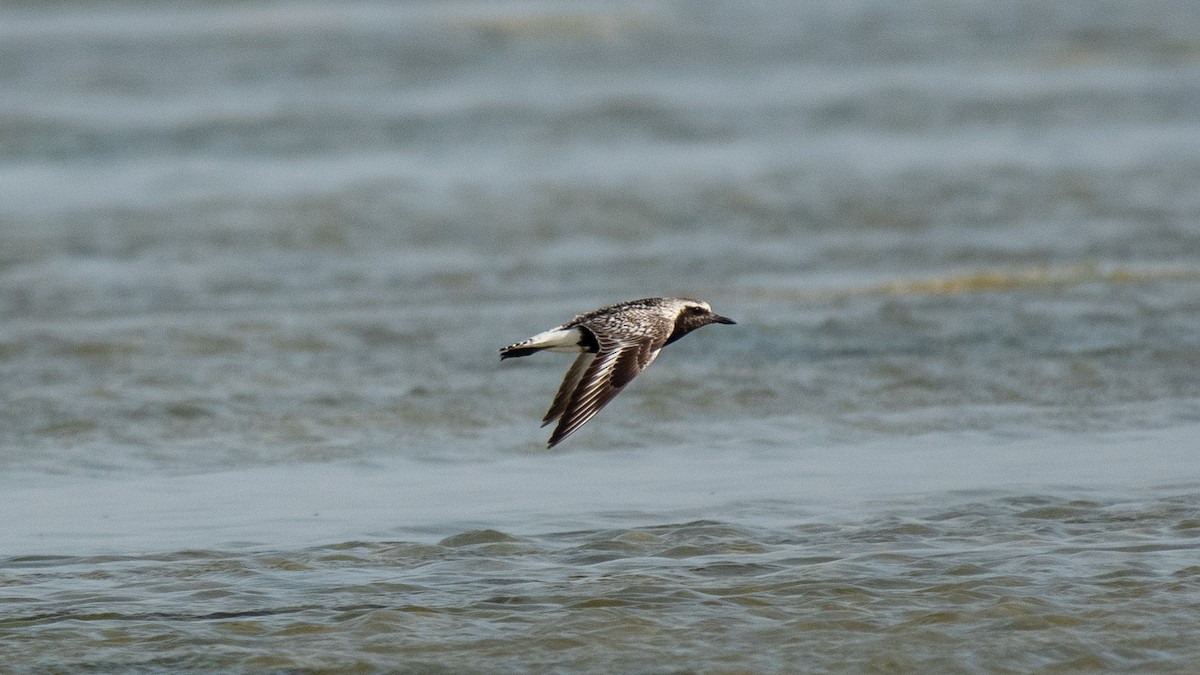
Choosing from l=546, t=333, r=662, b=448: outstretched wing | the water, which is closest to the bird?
l=546, t=333, r=662, b=448: outstretched wing

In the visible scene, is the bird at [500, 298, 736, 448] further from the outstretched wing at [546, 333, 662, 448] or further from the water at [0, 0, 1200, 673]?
the water at [0, 0, 1200, 673]

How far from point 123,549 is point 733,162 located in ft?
34.4

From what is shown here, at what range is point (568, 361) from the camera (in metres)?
10.7

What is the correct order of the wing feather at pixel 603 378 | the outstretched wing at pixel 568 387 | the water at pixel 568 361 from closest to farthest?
the water at pixel 568 361 < the wing feather at pixel 603 378 < the outstretched wing at pixel 568 387

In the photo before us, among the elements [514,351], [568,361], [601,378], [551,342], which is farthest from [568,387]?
[568,361]

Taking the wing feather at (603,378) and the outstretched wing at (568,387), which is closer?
the wing feather at (603,378)

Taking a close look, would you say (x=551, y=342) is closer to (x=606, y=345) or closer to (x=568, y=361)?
(x=606, y=345)

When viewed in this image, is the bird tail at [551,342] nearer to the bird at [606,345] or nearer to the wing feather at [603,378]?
the bird at [606,345]

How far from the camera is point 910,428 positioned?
9156mm

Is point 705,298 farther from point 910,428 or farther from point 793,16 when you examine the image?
point 793,16

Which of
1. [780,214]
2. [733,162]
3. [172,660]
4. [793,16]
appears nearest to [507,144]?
[733,162]

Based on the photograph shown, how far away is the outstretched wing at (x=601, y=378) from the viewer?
7.01 metres

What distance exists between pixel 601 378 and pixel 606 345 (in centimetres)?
29

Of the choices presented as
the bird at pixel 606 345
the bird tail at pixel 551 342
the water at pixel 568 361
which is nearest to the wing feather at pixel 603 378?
the bird at pixel 606 345
